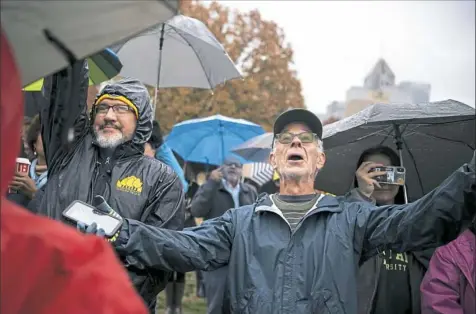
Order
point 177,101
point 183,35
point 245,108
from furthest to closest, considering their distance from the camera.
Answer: point 245,108
point 177,101
point 183,35

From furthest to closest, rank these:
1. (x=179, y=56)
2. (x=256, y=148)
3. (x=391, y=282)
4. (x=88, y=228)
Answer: (x=256, y=148) < (x=179, y=56) < (x=391, y=282) < (x=88, y=228)

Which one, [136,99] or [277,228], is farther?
[136,99]

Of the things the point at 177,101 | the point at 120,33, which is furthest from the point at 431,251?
the point at 177,101

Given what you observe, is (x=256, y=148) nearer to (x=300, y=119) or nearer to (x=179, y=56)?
(x=179, y=56)

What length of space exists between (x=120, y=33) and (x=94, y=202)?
2.04 metres

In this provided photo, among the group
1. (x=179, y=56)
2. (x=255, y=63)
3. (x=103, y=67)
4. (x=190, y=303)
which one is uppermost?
(x=255, y=63)

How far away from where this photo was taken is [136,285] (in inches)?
129

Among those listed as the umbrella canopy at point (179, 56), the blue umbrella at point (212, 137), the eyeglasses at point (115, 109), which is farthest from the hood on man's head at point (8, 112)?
the blue umbrella at point (212, 137)

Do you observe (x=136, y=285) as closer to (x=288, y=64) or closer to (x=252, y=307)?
(x=252, y=307)

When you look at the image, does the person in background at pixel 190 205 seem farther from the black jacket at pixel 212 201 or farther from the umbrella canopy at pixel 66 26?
the umbrella canopy at pixel 66 26

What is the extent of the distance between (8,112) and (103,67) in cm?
373

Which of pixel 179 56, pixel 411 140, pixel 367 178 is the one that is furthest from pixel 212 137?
pixel 367 178

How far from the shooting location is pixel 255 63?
30109mm

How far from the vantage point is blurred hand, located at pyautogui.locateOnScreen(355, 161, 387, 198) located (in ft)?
14.4
